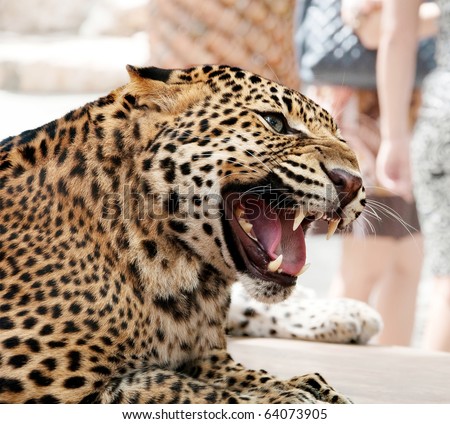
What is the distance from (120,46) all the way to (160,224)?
6684mm

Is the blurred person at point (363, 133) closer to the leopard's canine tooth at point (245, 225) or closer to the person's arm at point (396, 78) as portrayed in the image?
the person's arm at point (396, 78)

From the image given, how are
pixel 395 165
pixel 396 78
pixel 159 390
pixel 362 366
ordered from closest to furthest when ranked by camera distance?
pixel 159 390
pixel 362 366
pixel 396 78
pixel 395 165

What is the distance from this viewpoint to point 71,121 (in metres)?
2.66

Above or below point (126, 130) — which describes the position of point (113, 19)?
above

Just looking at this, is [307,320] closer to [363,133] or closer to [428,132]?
[428,132]

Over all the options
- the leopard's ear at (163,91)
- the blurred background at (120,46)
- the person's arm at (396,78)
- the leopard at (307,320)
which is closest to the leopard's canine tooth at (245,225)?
the leopard's ear at (163,91)

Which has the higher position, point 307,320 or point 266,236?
point 266,236

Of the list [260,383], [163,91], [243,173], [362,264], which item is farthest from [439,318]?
[163,91]

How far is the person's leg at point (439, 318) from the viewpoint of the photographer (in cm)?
386

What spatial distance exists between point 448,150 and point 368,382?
1.24 meters

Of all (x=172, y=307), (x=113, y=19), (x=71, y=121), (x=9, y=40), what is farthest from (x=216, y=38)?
(x=113, y=19)

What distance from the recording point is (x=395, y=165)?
4.23 metres

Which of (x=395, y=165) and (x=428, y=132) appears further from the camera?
(x=395, y=165)

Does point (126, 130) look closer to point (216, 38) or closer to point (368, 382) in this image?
point (368, 382)
